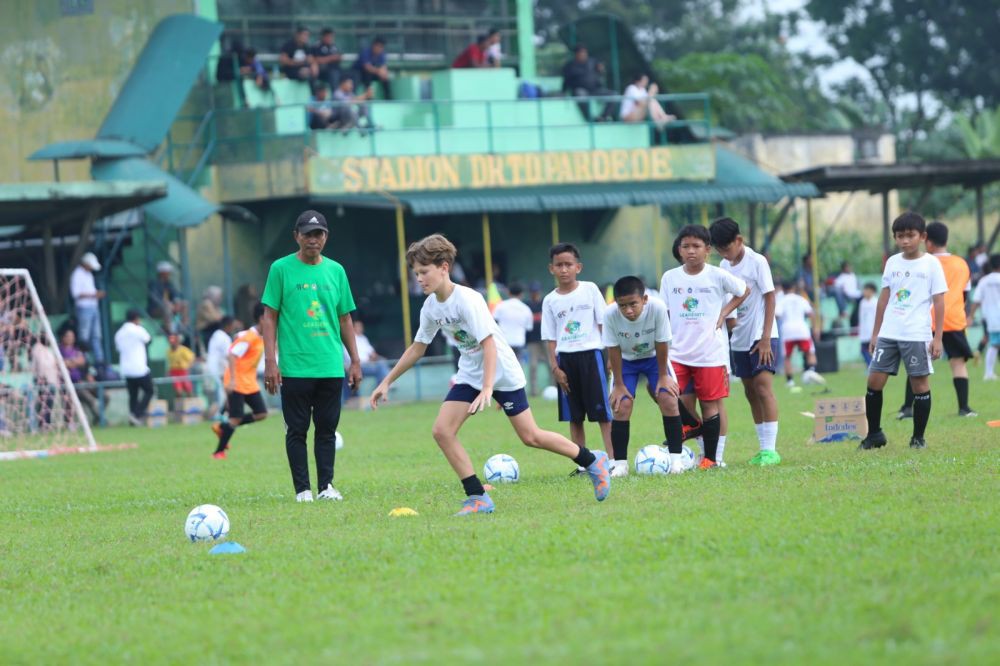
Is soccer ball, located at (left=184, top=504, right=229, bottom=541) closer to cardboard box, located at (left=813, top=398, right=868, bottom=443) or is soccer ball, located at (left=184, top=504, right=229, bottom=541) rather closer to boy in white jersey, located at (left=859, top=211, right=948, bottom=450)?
boy in white jersey, located at (left=859, top=211, right=948, bottom=450)

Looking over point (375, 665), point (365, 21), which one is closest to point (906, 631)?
point (375, 665)

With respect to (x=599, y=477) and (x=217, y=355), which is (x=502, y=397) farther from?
(x=217, y=355)

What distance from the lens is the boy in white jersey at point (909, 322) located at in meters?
11.8

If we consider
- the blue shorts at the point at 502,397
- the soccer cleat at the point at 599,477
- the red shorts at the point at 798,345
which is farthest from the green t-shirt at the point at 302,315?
the red shorts at the point at 798,345

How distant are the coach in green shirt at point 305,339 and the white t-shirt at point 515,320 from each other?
14862 mm

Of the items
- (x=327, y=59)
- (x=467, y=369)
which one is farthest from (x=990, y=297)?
(x=327, y=59)

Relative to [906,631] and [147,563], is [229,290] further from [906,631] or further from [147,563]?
[906,631]

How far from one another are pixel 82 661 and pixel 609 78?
3125 cm

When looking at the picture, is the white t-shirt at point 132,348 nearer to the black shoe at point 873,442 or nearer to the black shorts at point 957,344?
the black shorts at point 957,344

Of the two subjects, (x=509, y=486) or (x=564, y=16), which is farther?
(x=564, y=16)

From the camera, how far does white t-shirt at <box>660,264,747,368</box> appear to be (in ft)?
36.8

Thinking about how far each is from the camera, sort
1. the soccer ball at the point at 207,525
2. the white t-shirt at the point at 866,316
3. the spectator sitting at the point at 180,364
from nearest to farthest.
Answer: the soccer ball at the point at 207,525, the spectator sitting at the point at 180,364, the white t-shirt at the point at 866,316

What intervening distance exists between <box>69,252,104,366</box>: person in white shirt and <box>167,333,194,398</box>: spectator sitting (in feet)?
3.84

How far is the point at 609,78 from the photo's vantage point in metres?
36.3
